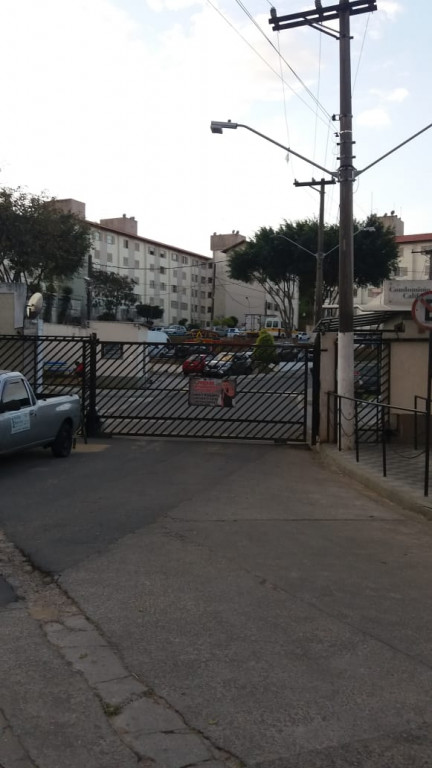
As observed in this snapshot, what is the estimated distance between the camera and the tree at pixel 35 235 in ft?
132

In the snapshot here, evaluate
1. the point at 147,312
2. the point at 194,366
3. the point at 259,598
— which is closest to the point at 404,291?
the point at 194,366

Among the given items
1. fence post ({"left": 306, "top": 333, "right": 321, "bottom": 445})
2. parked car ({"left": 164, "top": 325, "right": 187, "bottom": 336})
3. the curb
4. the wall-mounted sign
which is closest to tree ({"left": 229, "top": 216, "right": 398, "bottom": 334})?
parked car ({"left": 164, "top": 325, "right": 187, "bottom": 336})

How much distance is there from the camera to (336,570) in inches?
272

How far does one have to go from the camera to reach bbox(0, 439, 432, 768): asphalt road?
3.87 metres

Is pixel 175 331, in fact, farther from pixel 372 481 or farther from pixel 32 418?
pixel 372 481

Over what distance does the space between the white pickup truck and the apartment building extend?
68666 mm

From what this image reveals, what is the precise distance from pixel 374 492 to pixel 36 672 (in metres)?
7.70

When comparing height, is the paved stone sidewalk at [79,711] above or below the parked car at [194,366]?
below

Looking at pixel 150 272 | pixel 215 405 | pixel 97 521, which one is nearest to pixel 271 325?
pixel 150 272

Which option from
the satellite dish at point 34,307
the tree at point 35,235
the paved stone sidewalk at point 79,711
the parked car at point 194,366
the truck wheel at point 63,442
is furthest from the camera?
the tree at point 35,235

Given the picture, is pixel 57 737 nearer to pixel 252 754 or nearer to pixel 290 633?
pixel 252 754

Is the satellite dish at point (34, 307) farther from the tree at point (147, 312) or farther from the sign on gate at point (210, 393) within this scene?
the tree at point (147, 312)

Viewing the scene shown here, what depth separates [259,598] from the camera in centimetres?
595

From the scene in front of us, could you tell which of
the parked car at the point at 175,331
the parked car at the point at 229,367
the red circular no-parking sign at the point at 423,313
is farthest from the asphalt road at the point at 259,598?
the parked car at the point at 175,331
